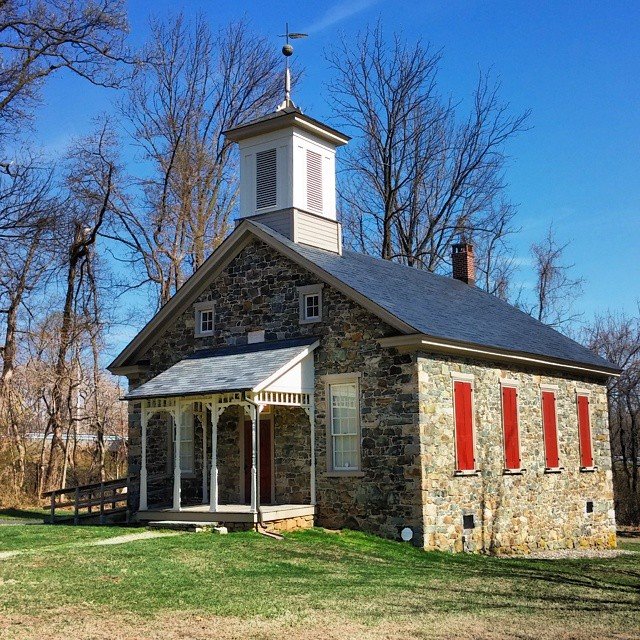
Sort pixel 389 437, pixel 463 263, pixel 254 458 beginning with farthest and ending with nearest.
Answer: pixel 463 263 → pixel 389 437 → pixel 254 458

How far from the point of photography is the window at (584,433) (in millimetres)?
21500

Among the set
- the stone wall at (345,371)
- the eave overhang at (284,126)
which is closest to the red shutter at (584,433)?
the stone wall at (345,371)

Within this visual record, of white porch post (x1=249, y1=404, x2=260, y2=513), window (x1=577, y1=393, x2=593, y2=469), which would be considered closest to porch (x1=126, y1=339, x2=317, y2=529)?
white porch post (x1=249, y1=404, x2=260, y2=513)

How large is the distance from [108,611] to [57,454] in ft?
66.9

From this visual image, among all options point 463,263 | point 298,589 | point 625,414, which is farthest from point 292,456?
point 625,414

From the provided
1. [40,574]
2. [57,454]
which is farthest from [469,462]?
[57,454]

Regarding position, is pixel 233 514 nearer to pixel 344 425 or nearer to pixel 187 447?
pixel 344 425

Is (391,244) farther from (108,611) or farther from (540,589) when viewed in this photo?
(108,611)

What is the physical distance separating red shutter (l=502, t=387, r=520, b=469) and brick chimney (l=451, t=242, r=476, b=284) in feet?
23.8

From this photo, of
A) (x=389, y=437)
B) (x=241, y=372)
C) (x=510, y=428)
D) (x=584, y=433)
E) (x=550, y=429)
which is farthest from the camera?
(x=584, y=433)

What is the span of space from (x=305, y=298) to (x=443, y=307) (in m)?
3.50

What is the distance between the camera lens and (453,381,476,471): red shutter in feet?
55.2

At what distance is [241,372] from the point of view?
16.6 metres

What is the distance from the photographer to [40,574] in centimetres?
1090
